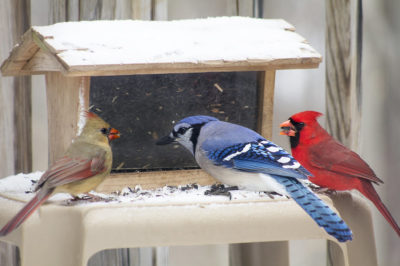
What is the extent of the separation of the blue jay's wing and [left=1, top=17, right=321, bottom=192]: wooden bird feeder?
0.27m

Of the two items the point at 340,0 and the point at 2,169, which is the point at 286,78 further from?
the point at 2,169

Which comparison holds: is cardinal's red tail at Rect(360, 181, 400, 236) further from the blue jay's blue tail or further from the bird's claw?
the blue jay's blue tail

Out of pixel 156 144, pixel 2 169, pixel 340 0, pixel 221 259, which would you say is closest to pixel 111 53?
pixel 156 144

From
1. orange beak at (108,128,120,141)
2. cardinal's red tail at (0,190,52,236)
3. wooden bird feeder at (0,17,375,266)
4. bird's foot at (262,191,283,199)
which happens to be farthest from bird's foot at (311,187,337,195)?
cardinal's red tail at (0,190,52,236)

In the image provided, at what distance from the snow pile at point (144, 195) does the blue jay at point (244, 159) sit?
0.06 m

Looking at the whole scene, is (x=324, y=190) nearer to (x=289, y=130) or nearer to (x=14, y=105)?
(x=289, y=130)

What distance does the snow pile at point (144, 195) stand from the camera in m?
2.16

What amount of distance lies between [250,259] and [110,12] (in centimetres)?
122

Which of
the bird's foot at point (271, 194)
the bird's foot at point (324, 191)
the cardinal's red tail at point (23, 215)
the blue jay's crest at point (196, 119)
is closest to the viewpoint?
the cardinal's red tail at point (23, 215)

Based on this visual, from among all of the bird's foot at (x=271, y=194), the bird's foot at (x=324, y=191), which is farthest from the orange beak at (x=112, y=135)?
the bird's foot at (x=324, y=191)

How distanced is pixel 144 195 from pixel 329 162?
63cm

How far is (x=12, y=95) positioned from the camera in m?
2.94

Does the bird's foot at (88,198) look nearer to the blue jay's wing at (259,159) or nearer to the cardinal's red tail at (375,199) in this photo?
the blue jay's wing at (259,159)

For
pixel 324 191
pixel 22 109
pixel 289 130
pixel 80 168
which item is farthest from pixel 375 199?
pixel 22 109
